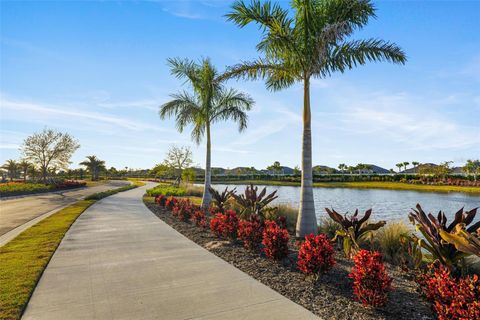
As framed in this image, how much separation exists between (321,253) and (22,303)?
446cm

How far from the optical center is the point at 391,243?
6766mm

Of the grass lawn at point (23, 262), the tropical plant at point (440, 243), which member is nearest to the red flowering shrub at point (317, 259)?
the tropical plant at point (440, 243)

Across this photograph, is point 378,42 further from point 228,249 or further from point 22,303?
point 22,303

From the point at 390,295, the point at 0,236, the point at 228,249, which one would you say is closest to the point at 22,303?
the point at 228,249

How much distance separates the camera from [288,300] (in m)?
3.99

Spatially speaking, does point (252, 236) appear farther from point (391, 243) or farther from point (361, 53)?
point (361, 53)

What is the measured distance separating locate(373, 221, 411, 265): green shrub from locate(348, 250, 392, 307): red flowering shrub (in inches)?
119

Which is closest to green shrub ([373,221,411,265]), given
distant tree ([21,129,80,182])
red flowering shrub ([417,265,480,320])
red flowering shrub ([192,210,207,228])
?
red flowering shrub ([417,265,480,320])

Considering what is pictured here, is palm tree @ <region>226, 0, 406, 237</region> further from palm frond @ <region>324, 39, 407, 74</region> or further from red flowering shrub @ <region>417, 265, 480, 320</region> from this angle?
red flowering shrub @ <region>417, 265, 480, 320</region>

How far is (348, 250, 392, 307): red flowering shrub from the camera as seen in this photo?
362cm

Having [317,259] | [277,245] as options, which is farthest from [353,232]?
[317,259]

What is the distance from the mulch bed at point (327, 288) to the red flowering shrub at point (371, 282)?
0.16 metres

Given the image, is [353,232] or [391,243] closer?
[353,232]

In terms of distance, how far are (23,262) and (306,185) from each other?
6.98m
